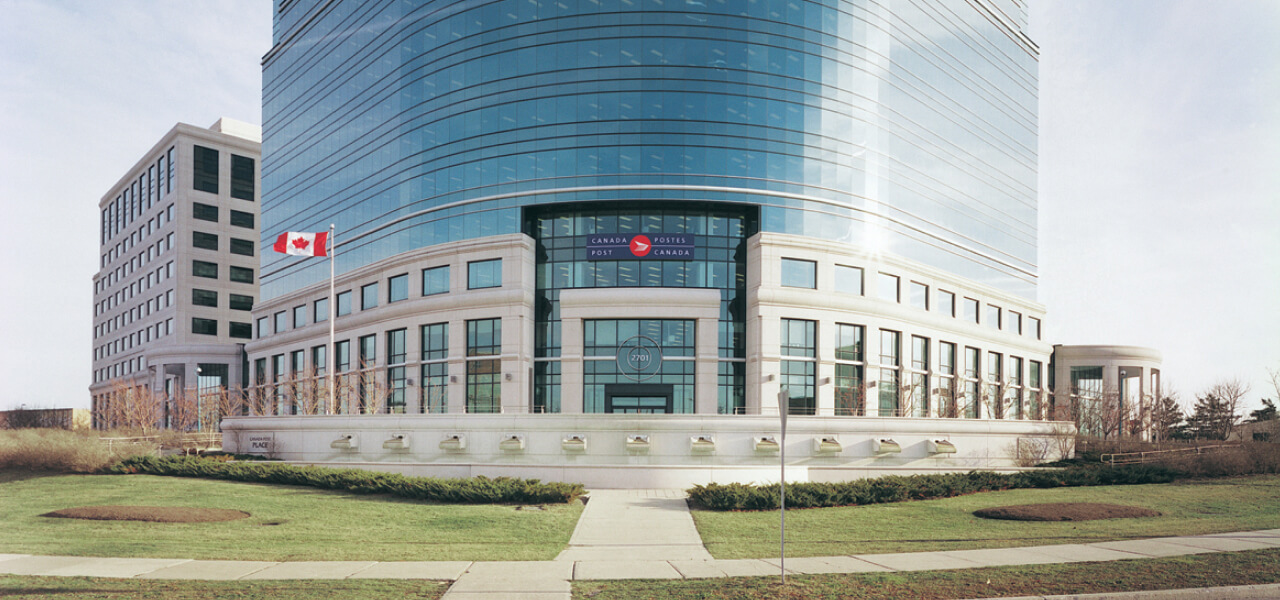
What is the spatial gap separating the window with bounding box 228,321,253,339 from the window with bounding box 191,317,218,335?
179 centimetres

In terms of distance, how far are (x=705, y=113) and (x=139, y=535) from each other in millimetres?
40627

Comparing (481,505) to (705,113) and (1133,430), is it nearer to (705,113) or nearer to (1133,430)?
(705,113)

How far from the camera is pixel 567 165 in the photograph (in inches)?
1986

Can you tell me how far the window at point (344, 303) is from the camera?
204 ft

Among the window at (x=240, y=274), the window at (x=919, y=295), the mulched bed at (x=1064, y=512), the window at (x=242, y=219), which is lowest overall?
the mulched bed at (x=1064, y=512)

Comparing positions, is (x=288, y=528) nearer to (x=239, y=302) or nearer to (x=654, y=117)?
(x=654, y=117)

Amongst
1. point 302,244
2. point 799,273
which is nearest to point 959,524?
point 799,273

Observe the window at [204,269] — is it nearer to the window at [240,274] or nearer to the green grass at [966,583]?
the window at [240,274]

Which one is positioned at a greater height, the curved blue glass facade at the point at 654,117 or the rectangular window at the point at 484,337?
the curved blue glass facade at the point at 654,117

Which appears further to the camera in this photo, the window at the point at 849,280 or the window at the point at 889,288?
the window at the point at 889,288

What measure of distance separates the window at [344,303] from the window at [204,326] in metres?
35.2

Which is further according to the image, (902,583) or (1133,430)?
(1133,430)

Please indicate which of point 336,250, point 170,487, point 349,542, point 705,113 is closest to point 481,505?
point 349,542

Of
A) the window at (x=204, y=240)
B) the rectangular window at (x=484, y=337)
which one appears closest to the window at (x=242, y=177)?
the window at (x=204, y=240)
